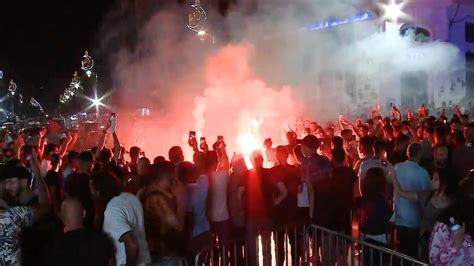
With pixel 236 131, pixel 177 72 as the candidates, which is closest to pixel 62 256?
pixel 236 131

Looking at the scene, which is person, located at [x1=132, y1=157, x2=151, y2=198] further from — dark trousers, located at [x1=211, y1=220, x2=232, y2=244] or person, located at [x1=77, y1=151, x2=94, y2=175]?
dark trousers, located at [x1=211, y1=220, x2=232, y2=244]

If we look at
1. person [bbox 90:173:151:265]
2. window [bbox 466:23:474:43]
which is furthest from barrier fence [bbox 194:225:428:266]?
window [bbox 466:23:474:43]

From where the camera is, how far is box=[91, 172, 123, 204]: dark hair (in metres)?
4.61

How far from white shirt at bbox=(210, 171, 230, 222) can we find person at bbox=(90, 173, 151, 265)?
1782 mm

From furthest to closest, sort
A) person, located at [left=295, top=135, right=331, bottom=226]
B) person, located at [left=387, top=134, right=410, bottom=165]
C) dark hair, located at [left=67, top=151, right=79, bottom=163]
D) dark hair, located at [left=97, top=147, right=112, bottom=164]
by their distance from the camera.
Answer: dark hair, located at [left=97, top=147, right=112, bottom=164] < person, located at [left=387, top=134, right=410, bottom=165] < dark hair, located at [left=67, top=151, right=79, bottom=163] < person, located at [left=295, top=135, right=331, bottom=226]

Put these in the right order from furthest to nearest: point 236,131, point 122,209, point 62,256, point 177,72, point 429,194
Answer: point 177,72
point 236,131
point 429,194
point 122,209
point 62,256

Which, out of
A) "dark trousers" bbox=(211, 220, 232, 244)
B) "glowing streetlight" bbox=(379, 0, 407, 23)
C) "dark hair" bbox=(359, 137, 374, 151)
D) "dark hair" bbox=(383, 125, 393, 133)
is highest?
"glowing streetlight" bbox=(379, 0, 407, 23)

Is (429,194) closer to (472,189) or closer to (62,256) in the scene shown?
(472,189)

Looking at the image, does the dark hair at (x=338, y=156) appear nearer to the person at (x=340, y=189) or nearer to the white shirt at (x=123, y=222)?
the person at (x=340, y=189)

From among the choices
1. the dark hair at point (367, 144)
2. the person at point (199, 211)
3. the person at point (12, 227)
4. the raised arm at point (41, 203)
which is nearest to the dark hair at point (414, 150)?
the dark hair at point (367, 144)

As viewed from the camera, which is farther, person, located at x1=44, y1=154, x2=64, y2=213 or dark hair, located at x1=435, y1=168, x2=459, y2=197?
person, located at x1=44, y1=154, x2=64, y2=213

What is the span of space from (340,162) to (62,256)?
12.0 ft

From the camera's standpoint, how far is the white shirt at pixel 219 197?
6363 mm

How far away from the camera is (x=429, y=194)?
19.9 ft
